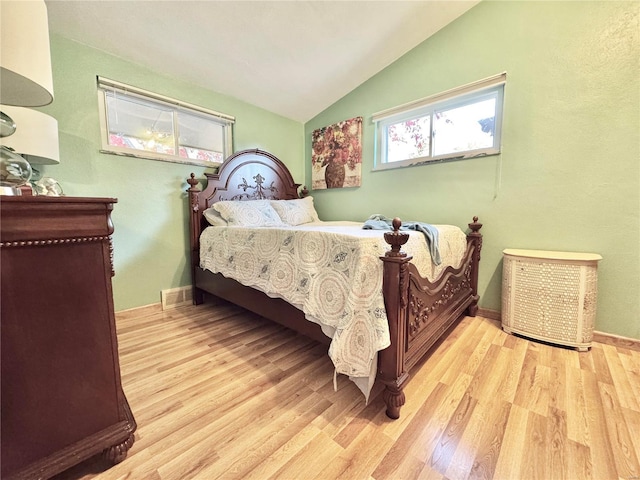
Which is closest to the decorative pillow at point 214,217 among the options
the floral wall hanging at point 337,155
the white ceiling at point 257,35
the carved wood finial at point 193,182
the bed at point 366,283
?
the bed at point 366,283

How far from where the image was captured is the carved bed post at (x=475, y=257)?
213 cm

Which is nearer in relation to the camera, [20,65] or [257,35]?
[20,65]

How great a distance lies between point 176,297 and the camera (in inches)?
96.3

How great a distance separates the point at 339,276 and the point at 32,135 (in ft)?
5.90

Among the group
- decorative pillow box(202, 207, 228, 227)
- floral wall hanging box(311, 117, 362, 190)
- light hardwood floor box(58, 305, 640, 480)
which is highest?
floral wall hanging box(311, 117, 362, 190)

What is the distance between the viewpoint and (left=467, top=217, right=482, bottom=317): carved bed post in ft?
6.99

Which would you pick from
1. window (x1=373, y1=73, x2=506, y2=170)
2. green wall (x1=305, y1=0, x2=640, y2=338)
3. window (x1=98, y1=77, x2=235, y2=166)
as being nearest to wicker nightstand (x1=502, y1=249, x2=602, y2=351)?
green wall (x1=305, y1=0, x2=640, y2=338)

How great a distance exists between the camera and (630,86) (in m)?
1.60

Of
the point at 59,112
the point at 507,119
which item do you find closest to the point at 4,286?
the point at 59,112

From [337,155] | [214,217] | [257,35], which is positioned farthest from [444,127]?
[214,217]

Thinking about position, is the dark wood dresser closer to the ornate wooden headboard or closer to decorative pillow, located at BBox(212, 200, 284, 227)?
decorative pillow, located at BBox(212, 200, 284, 227)

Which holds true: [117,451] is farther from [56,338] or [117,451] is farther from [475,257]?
[475,257]

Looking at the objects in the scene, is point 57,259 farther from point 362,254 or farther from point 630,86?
point 630,86

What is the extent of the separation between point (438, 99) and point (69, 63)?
296 centimetres
